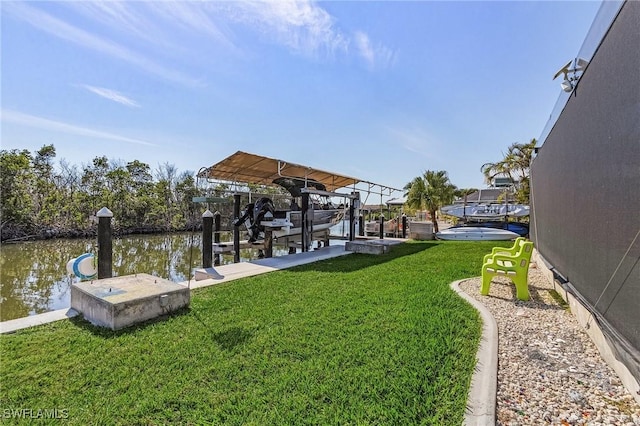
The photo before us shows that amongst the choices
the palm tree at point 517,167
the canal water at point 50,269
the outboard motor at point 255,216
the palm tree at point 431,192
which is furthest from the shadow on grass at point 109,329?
the palm tree at point 517,167

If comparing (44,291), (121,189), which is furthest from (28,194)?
(44,291)

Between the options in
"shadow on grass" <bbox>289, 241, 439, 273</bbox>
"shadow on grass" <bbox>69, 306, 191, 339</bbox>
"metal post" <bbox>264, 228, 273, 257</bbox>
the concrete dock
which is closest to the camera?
"shadow on grass" <bbox>69, 306, 191, 339</bbox>

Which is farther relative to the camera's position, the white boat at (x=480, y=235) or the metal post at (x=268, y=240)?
the white boat at (x=480, y=235)

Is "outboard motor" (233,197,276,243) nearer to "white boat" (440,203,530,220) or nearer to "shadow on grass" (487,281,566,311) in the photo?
"shadow on grass" (487,281,566,311)

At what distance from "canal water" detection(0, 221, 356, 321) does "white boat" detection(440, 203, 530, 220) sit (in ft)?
34.1

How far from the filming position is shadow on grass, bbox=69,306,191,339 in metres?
3.40

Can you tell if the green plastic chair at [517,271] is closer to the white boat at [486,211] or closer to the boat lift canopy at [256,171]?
the boat lift canopy at [256,171]

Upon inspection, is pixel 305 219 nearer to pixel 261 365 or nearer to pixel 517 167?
pixel 261 365

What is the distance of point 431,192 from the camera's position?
63.0 ft

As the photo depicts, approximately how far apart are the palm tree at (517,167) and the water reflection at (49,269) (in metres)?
14.1

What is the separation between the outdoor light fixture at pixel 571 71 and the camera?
407cm

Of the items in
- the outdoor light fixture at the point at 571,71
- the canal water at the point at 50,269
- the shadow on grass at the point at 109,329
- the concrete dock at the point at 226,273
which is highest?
the outdoor light fixture at the point at 571,71

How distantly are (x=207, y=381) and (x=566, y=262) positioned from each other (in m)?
5.44

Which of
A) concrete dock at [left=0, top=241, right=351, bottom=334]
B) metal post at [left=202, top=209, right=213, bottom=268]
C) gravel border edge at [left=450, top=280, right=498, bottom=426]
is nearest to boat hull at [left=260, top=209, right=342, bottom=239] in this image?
concrete dock at [left=0, top=241, right=351, bottom=334]
